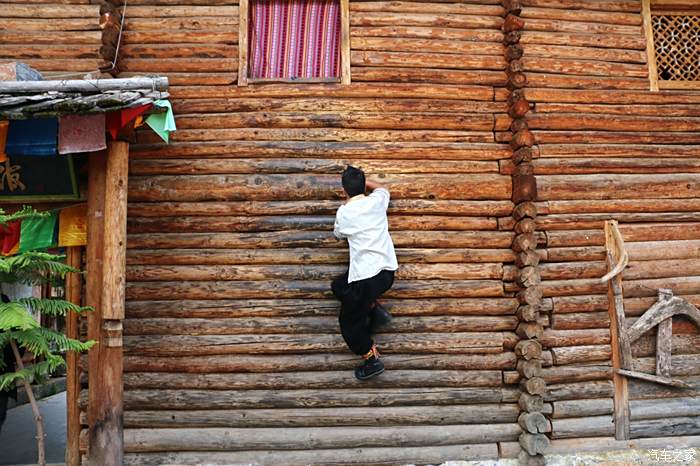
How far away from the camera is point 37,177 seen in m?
5.41

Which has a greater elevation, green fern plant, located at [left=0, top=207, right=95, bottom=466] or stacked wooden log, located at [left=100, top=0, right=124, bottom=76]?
stacked wooden log, located at [left=100, top=0, right=124, bottom=76]

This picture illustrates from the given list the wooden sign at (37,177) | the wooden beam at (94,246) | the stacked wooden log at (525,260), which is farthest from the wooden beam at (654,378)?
the wooden sign at (37,177)

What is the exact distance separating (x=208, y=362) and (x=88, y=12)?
14.8 feet

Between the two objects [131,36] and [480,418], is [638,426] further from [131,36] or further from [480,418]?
[131,36]

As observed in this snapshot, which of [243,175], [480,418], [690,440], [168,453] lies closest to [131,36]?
[243,175]

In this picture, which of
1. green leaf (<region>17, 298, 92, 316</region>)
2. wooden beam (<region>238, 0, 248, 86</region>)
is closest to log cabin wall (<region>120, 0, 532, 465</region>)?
wooden beam (<region>238, 0, 248, 86</region>)

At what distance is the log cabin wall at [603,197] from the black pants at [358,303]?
2.15 meters

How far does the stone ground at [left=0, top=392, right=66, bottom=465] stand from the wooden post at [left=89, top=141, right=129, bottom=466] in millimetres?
1886

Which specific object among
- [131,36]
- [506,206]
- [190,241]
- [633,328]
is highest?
[131,36]

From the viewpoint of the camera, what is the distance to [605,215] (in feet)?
19.8

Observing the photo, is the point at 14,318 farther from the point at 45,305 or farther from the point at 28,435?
the point at 28,435

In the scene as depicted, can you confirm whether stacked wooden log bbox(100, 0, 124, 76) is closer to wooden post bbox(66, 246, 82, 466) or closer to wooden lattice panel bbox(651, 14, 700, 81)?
wooden post bbox(66, 246, 82, 466)

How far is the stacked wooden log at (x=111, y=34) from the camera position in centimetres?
580

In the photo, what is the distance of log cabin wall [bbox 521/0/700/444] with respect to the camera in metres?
5.80
